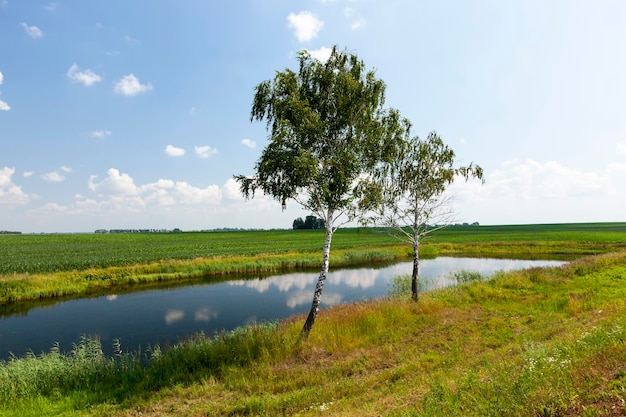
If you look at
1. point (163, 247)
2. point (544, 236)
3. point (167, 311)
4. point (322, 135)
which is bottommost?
point (167, 311)

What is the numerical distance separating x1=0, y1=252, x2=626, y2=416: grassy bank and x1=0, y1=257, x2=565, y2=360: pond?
5.34m

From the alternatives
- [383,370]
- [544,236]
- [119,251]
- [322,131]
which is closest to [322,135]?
[322,131]

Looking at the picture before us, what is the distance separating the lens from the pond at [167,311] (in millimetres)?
19984

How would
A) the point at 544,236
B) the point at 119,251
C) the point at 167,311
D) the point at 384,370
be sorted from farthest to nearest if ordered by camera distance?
the point at 544,236 → the point at 119,251 → the point at 167,311 → the point at 384,370

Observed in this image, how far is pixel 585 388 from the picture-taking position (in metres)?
5.80

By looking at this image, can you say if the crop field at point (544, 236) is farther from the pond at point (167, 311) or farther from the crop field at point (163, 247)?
the pond at point (167, 311)

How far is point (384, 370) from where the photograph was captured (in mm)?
10867

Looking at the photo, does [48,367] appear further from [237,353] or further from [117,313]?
[117,313]

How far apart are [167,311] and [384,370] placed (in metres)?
21.1

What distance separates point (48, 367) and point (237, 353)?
7.43 meters

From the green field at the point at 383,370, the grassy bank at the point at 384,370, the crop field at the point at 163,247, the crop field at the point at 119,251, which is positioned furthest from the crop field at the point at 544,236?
the green field at the point at 383,370

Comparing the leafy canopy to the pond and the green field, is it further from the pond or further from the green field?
the pond

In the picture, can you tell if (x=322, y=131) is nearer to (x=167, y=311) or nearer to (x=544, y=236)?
(x=167, y=311)

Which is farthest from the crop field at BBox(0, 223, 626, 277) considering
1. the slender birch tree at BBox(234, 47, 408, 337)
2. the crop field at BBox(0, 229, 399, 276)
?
the slender birch tree at BBox(234, 47, 408, 337)
